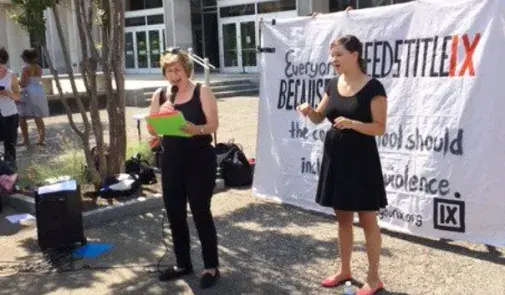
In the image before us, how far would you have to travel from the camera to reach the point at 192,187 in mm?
4512

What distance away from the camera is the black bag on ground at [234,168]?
308 inches

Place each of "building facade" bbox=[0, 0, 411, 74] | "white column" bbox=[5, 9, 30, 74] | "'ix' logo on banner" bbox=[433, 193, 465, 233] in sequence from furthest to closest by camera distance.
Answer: "white column" bbox=[5, 9, 30, 74], "building facade" bbox=[0, 0, 411, 74], "'ix' logo on banner" bbox=[433, 193, 465, 233]

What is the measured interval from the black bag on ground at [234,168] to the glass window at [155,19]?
24643mm

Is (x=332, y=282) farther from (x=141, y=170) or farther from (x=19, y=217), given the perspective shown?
(x=141, y=170)

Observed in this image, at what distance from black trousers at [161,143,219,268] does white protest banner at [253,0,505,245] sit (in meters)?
1.87

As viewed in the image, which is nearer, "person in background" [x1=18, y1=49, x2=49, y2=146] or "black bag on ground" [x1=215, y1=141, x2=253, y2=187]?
"black bag on ground" [x1=215, y1=141, x2=253, y2=187]

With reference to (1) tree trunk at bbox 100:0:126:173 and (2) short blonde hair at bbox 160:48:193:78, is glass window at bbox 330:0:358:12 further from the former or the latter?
(2) short blonde hair at bbox 160:48:193:78

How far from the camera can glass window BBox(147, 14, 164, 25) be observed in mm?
31520

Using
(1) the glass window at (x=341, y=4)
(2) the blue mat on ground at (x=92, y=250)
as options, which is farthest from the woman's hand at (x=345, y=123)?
(1) the glass window at (x=341, y=4)

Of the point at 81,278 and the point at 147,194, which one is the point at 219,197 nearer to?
the point at 147,194

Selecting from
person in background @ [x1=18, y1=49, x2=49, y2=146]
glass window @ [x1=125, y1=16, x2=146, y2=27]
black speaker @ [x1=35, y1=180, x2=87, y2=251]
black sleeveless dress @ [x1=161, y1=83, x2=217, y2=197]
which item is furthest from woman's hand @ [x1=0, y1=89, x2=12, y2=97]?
glass window @ [x1=125, y1=16, x2=146, y2=27]

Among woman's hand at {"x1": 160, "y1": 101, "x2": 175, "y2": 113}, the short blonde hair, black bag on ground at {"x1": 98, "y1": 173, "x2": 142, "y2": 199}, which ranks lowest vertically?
black bag on ground at {"x1": 98, "y1": 173, "x2": 142, "y2": 199}

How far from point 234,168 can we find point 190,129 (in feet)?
11.5

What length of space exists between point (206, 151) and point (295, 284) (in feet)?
3.93
